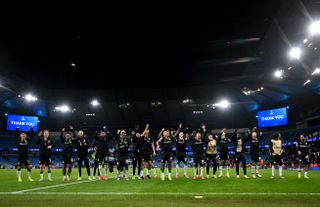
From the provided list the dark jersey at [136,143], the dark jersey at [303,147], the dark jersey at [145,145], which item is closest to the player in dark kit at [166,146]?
the dark jersey at [145,145]

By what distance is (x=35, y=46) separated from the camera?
125 ft

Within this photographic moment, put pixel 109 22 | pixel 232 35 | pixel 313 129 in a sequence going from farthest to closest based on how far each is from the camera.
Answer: pixel 313 129 < pixel 232 35 < pixel 109 22

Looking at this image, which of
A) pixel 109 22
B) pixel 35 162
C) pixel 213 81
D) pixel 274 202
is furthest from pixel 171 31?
pixel 35 162

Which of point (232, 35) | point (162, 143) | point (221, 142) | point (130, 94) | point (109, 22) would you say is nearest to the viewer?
point (162, 143)

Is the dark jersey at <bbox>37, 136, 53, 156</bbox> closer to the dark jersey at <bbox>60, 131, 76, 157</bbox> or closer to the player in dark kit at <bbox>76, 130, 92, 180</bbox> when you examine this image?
the dark jersey at <bbox>60, 131, 76, 157</bbox>

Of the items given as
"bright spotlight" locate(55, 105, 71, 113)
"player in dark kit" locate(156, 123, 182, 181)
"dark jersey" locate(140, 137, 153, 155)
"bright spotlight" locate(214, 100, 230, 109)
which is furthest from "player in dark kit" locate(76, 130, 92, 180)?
"bright spotlight" locate(214, 100, 230, 109)

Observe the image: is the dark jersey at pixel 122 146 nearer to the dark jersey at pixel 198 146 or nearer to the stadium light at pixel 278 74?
the dark jersey at pixel 198 146

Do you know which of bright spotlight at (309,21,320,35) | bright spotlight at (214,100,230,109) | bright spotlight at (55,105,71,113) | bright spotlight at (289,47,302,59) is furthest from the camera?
bright spotlight at (55,105,71,113)

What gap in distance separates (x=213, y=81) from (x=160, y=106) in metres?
16.7

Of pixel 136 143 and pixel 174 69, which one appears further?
pixel 174 69

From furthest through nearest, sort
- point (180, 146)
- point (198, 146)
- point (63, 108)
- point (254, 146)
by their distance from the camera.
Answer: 1. point (63, 108)
2. point (254, 146)
3. point (198, 146)
4. point (180, 146)

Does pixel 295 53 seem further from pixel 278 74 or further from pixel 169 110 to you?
pixel 169 110

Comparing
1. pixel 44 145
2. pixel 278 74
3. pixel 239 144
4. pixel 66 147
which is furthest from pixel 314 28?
pixel 44 145

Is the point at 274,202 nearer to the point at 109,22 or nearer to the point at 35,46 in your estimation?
the point at 109,22
